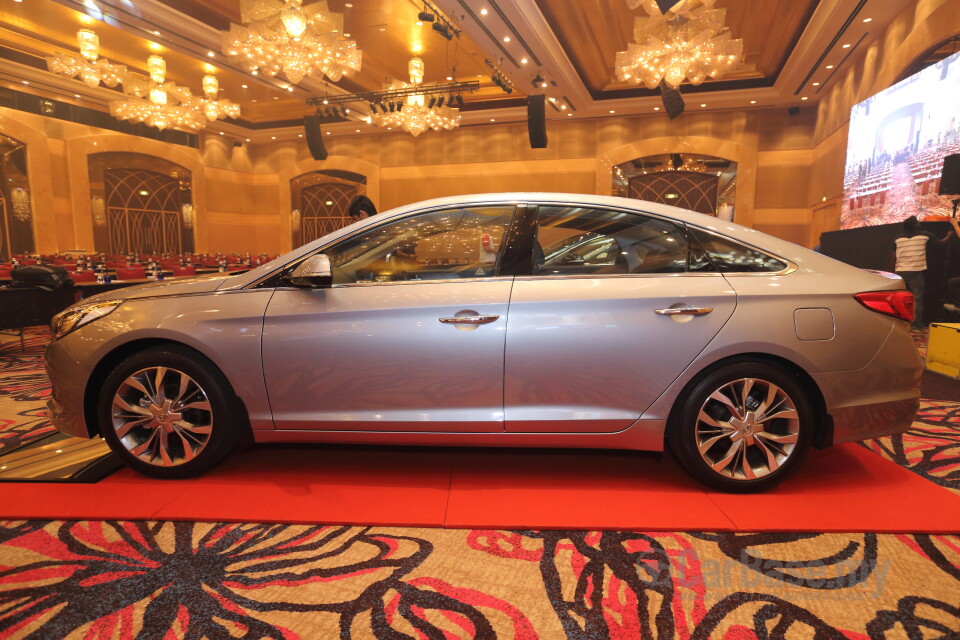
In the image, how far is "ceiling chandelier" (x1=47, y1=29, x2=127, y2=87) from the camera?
8914 millimetres

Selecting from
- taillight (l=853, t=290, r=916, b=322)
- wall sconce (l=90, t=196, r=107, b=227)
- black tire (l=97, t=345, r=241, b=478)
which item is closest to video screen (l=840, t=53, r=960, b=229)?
taillight (l=853, t=290, r=916, b=322)

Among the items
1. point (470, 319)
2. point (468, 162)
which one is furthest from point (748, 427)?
point (468, 162)

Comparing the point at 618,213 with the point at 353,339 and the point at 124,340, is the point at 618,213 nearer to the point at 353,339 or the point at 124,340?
the point at 353,339

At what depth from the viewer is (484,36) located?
8852 mm

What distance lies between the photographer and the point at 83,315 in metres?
2.31

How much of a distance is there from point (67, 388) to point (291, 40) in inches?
286

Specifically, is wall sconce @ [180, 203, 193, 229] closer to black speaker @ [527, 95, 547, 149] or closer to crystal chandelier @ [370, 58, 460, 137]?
crystal chandelier @ [370, 58, 460, 137]

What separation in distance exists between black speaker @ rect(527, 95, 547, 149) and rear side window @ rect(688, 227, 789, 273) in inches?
404

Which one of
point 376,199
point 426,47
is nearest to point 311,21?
point 426,47

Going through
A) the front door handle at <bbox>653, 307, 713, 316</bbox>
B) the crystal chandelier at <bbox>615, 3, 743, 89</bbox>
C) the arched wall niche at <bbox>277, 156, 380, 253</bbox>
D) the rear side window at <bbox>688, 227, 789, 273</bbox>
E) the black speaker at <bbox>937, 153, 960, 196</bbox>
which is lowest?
the front door handle at <bbox>653, 307, 713, 316</bbox>

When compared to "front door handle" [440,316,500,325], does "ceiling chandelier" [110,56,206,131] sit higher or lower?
higher

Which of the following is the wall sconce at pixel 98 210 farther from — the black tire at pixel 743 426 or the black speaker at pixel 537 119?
the black tire at pixel 743 426

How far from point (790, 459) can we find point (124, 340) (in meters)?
2.93

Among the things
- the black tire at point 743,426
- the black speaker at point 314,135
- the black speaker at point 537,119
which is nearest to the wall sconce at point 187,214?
the black speaker at point 314,135
